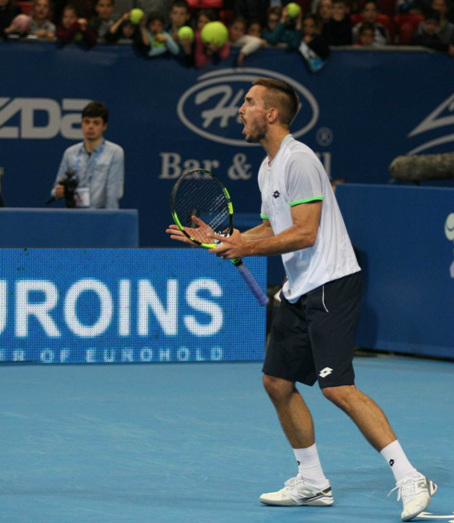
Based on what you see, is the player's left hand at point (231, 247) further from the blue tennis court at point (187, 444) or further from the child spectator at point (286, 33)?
the child spectator at point (286, 33)

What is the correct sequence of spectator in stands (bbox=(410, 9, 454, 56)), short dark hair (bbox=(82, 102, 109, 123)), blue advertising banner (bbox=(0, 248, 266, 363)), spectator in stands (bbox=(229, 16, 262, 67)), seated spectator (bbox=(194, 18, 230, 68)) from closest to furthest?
blue advertising banner (bbox=(0, 248, 266, 363)) < short dark hair (bbox=(82, 102, 109, 123)) < seated spectator (bbox=(194, 18, 230, 68)) < spectator in stands (bbox=(229, 16, 262, 67)) < spectator in stands (bbox=(410, 9, 454, 56))

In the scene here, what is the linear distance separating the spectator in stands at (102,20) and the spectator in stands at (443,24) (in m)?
4.32

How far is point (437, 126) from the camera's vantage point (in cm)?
1631

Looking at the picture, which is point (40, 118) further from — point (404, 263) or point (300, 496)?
point (300, 496)

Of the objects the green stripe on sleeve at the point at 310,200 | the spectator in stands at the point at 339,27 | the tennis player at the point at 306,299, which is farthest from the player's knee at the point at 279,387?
the spectator in stands at the point at 339,27

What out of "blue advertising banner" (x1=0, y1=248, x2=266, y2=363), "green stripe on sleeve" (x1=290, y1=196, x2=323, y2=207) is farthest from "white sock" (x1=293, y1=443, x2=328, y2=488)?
"blue advertising banner" (x1=0, y1=248, x2=266, y2=363)

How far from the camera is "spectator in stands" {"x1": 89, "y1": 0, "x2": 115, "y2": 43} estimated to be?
572 inches

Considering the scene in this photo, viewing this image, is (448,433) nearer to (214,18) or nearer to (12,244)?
(12,244)

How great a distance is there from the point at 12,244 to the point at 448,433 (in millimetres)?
4201

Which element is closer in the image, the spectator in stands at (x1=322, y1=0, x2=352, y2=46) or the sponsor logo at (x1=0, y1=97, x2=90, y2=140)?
the sponsor logo at (x1=0, y1=97, x2=90, y2=140)

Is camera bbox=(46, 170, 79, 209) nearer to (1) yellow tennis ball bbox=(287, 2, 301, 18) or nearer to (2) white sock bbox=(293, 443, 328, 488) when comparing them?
(1) yellow tennis ball bbox=(287, 2, 301, 18)

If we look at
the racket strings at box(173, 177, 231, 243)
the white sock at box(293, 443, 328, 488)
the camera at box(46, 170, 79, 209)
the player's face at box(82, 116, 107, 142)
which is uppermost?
the player's face at box(82, 116, 107, 142)

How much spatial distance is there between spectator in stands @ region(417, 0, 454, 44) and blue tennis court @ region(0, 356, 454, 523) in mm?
7077

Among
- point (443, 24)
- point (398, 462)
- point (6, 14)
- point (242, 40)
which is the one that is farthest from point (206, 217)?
point (443, 24)
